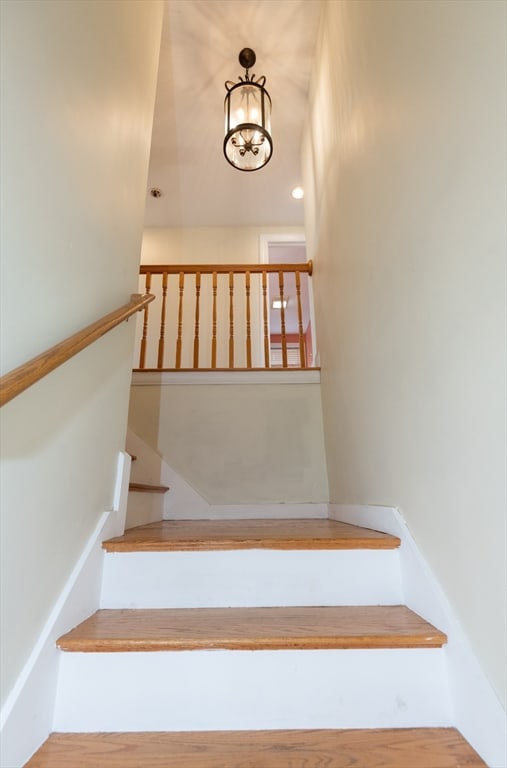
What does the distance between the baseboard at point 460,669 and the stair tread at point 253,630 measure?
1.6 inches

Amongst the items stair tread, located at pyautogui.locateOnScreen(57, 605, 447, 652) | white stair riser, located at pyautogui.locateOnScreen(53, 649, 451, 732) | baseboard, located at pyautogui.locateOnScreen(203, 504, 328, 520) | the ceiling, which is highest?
the ceiling

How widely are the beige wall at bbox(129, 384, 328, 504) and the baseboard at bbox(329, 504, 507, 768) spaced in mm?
1343

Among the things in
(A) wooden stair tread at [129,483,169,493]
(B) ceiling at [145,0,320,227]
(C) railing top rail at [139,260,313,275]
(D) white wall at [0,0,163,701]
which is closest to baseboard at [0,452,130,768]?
(D) white wall at [0,0,163,701]

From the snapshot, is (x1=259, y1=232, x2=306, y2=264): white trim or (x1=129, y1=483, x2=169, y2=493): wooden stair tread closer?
(x1=129, y1=483, x2=169, y2=493): wooden stair tread

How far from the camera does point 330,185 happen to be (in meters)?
2.28

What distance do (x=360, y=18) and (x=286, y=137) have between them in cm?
201

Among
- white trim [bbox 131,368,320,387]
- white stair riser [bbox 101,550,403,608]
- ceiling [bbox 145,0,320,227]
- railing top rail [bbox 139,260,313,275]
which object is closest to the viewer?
white stair riser [bbox 101,550,403,608]

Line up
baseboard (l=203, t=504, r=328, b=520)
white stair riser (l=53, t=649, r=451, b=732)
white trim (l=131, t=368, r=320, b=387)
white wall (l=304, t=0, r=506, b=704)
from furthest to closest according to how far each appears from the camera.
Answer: white trim (l=131, t=368, r=320, b=387)
baseboard (l=203, t=504, r=328, b=520)
white stair riser (l=53, t=649, r=451, b=732)
white wall (l=304, t=0, r=506, b=704)

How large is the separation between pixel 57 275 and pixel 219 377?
1798 millimetres

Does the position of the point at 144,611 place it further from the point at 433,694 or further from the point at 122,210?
the point at 122,210

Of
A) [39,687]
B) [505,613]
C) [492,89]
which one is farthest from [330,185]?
[39,687]

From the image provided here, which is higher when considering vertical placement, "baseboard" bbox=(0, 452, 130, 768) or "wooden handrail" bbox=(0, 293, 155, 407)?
"wooden handrail" bbox=(0, 293, 155, 407)

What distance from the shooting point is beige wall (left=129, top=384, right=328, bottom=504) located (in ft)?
8.34

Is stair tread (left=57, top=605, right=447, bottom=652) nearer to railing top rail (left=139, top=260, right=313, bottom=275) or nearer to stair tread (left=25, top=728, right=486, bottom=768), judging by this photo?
stair tread (left=25, top=728, right=486, bottom=768)
